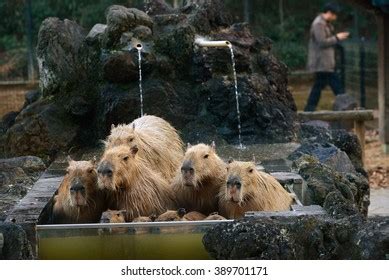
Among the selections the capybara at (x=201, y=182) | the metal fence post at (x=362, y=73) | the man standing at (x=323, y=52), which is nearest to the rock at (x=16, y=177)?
the capybara at (x=201, y=182)

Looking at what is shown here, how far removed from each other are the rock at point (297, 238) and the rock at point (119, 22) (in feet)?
11.0

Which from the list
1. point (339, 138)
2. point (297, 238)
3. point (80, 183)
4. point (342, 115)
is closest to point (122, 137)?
point (80, 183)

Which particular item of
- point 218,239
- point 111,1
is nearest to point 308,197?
point 218,239

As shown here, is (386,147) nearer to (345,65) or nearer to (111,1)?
(345,65)

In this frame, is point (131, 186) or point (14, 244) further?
point (131, 186)

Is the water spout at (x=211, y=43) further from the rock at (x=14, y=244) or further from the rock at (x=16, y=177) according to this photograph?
the rock at (x=14, y=244)

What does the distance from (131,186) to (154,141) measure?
2.85ft

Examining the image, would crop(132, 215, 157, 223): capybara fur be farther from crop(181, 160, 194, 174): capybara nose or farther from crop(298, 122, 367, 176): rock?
crop(298, 122, 367, 176): rock

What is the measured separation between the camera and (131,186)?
5809 millimetres

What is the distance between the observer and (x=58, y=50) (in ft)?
27.4

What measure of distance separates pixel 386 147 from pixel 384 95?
55 cm

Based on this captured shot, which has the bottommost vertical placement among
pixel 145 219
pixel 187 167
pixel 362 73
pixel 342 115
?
pixel 342 115

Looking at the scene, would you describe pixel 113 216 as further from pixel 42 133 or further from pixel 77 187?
pixel 42 133

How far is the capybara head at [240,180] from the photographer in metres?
5.58
